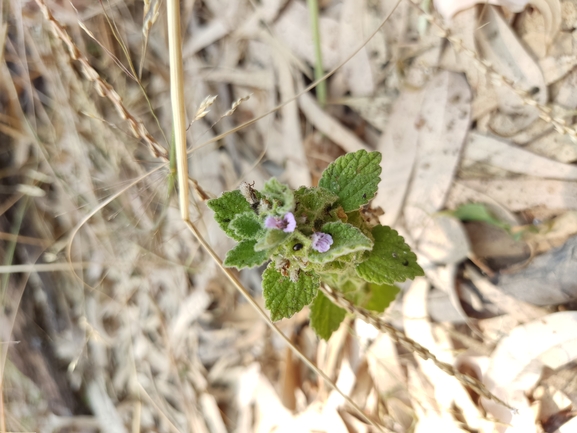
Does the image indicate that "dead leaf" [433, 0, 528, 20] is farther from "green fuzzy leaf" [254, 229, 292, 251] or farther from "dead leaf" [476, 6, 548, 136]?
"green fuzzy leaf" [254, 229, 292, 251]

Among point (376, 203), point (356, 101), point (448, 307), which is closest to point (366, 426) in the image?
point (448, 307)

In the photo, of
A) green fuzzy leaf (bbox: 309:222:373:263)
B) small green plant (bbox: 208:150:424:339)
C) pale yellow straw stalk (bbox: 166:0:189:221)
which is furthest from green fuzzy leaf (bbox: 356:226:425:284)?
pale yellow straw stalk (bbox: 166:0:189:221)

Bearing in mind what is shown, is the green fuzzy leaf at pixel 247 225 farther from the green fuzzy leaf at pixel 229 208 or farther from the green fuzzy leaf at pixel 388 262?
the green fuzzy leaf at pixel 388 262

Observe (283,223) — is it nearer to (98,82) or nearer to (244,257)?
(244,257)

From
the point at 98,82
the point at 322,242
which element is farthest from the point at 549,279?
the point at 98,82

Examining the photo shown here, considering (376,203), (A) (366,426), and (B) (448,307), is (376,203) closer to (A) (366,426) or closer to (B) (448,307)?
(B) (448,307)

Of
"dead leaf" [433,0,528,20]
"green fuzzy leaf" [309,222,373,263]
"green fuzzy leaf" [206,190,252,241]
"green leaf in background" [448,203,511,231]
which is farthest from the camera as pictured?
"green leaf in background" [448,203,511,231]
